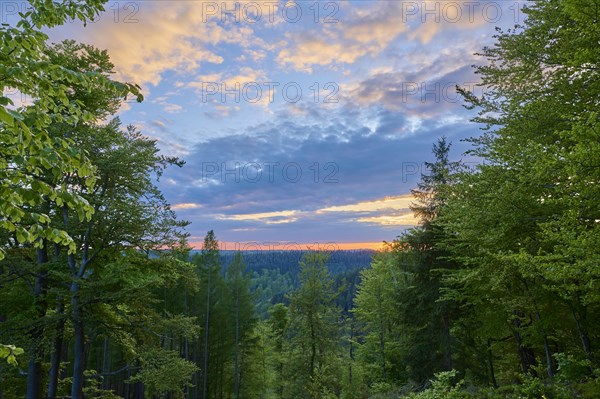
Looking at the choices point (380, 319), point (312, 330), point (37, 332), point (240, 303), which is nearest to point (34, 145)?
point (37, 332)

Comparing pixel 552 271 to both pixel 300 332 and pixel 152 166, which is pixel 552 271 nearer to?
pixel 152 166

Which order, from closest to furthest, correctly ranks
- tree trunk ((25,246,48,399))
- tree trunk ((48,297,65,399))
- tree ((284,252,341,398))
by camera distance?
1. tree trunk ((25,246,48,399))
2. tree trunk ((48,297,65,399))
3. tree ((284,252,341,398))

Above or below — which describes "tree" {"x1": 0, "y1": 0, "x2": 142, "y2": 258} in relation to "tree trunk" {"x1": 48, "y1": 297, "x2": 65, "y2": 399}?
above

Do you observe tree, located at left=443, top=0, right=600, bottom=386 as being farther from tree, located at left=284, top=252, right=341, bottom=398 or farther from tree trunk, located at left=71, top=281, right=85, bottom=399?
tree, located at left=284, top=252, right=341, bottom=398

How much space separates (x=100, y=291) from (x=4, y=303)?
4.44 metres

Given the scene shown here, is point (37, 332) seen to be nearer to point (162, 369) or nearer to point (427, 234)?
point (162, 369)

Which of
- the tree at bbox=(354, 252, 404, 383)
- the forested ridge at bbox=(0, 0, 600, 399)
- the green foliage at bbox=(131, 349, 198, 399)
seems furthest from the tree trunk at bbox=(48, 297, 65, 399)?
the tree at bbox=(354, 252, 404, 383)

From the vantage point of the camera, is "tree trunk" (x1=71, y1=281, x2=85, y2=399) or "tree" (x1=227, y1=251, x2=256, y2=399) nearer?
"tree trunk" (x1=71, y1=281, x2=85, y2=399)

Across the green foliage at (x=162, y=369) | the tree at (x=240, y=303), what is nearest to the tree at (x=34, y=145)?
the green foliage at (x=162, y=369)

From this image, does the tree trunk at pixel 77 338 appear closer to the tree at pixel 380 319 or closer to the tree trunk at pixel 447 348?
the tree trunk at pixel 447 348

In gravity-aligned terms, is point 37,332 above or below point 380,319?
above

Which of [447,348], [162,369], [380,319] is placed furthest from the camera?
[380,319]

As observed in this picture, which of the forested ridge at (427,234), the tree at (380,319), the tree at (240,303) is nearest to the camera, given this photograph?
the forested ridge at (427,234)

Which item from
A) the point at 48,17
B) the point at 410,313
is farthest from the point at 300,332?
the point at 48,17
